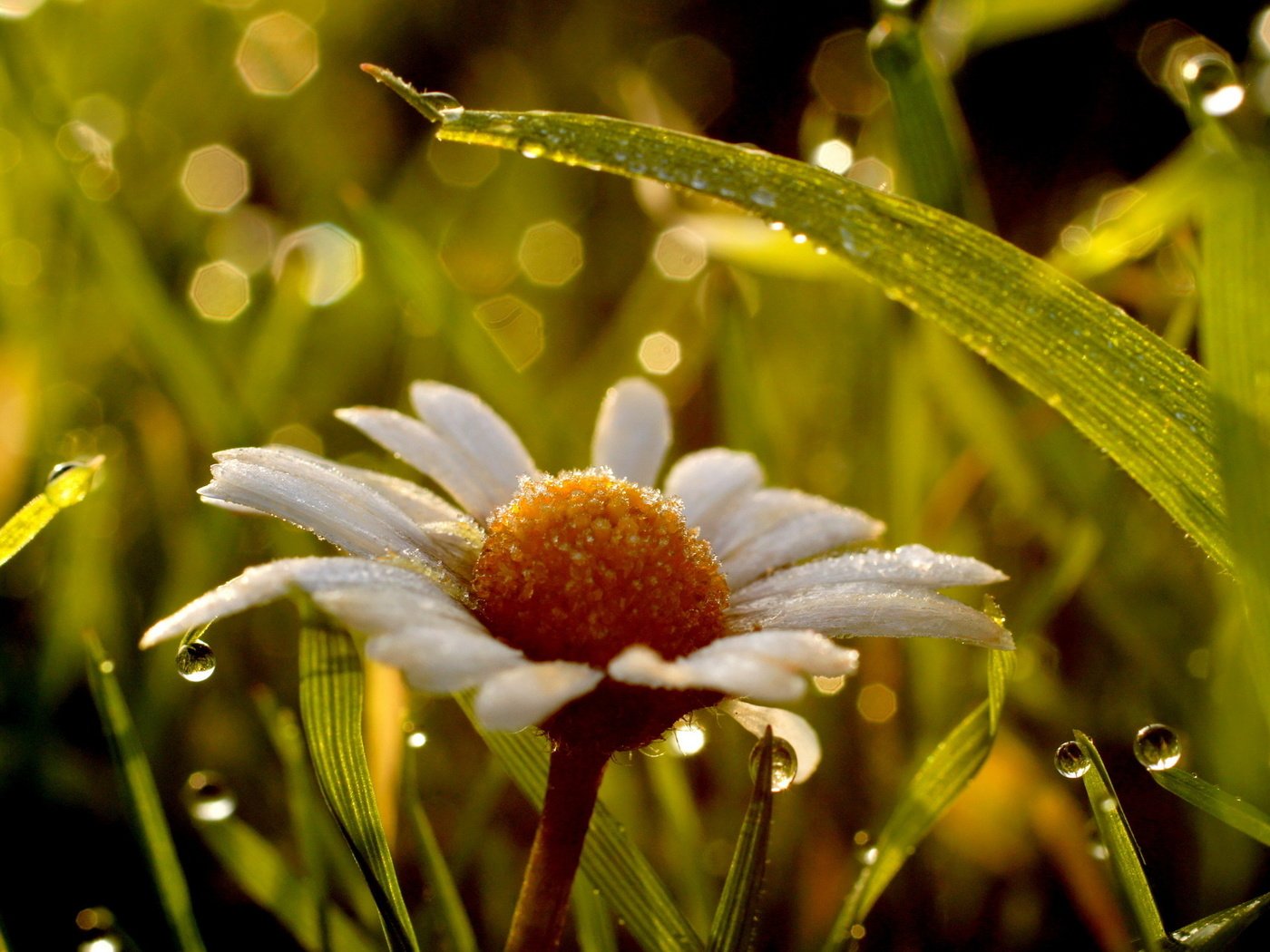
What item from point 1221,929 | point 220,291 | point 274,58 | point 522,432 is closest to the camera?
point 1221,929

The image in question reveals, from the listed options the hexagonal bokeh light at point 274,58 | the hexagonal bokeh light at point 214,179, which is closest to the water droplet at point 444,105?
the hexagonal bokeh light at point 214,179

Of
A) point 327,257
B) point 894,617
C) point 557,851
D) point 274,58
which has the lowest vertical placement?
point 557,851

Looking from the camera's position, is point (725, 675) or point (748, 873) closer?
point (725, 675)

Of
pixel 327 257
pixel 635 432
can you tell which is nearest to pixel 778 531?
pixel 635 432

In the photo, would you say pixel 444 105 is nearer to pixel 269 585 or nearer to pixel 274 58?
pixel 269 585

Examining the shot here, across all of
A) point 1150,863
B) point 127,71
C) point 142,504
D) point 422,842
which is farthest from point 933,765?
point 127,71

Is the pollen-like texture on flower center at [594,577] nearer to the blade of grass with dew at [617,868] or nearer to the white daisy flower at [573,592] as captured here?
the white daisy flower at [573,592]
